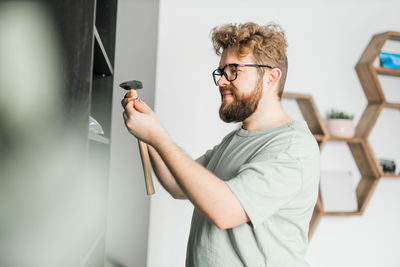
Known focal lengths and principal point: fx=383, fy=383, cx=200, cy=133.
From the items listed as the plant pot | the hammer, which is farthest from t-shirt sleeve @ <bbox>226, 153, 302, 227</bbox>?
the plant pot

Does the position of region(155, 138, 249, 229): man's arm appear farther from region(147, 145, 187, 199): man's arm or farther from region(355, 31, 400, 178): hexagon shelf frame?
region(355, 31, 400, 178): hexagon shelf frame

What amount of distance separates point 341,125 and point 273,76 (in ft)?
5.38

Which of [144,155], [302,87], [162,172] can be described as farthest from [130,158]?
[302,87]

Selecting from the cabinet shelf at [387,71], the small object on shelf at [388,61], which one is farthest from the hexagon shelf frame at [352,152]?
the small object on shelf at [388,61]

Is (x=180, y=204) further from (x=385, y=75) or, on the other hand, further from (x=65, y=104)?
(x=385, y=75)

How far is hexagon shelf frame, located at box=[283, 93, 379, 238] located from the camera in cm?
277

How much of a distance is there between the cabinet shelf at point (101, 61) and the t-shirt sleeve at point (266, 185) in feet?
2.22

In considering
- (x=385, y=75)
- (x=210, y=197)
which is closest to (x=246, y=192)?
(x=210, y=197)

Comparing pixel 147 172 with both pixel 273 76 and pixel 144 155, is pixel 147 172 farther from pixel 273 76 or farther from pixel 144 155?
pixel 273 76

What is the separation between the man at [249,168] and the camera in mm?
1066

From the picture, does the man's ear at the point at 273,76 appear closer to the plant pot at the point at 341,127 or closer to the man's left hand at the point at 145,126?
the man's left hand at the point at 145,126

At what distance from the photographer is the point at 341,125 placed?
2840mm

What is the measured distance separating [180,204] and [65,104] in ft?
5.39

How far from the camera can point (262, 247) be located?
120 cm
